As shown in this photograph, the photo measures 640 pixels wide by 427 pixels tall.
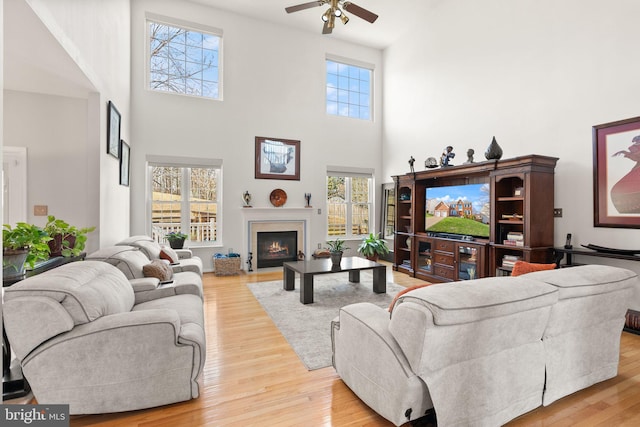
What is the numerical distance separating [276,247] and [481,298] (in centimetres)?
541

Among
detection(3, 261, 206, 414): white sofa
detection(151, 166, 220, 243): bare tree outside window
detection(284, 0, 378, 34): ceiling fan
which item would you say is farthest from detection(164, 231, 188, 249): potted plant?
detection(284, 0, 378, 34): ceiling fan

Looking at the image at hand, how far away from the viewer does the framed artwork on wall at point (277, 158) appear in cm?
659

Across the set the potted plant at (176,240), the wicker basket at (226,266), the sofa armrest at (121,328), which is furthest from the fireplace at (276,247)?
the sofa armrest at (121,328)

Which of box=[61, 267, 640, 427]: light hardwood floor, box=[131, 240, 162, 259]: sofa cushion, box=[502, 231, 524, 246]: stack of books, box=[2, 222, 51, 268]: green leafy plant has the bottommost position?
box=[61, 267, 640, 427]: light hardwood floor

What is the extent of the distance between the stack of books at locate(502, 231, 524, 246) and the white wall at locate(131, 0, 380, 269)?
3.73m

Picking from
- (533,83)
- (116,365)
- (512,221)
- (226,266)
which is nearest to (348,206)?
(226,266)

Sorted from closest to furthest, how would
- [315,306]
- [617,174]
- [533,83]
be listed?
[617,174] → [315,306] → [533,83]

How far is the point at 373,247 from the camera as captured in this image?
7.00m

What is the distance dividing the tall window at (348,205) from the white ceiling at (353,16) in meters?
3.09

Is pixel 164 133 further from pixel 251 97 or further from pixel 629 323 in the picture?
pixel 629 323

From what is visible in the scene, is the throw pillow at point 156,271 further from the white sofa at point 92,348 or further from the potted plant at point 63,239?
the white sofa at point 92,348

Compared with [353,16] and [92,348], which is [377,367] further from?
[353,16]

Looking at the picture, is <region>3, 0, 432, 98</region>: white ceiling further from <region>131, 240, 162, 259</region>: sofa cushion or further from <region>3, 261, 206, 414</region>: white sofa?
<region>131, 240, 162, 259</region>: sofa cushion

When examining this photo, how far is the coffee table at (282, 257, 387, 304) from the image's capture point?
421 centimetres
